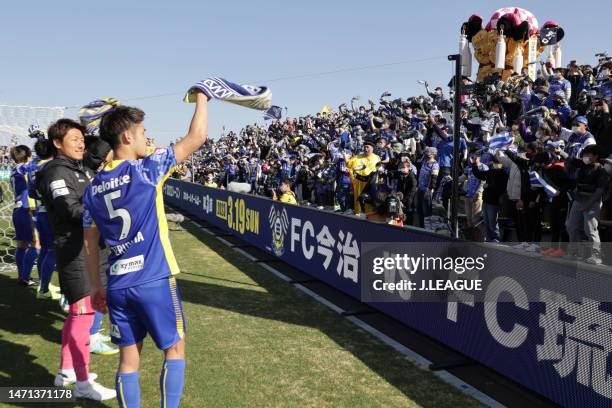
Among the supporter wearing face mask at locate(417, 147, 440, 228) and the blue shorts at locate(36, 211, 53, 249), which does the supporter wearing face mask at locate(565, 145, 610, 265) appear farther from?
the blue shorts at locate(36, 211, 53, 249)

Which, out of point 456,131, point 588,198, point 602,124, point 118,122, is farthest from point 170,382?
point 602,124

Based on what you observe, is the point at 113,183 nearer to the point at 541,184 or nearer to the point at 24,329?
the point at 24,329

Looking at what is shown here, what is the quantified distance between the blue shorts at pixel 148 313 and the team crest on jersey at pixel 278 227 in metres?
6.12

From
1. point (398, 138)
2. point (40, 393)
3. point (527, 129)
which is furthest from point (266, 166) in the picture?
point (40, 393)

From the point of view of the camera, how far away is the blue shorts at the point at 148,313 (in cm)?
271

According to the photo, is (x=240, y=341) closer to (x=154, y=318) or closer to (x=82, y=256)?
→ (x=82, y=256)

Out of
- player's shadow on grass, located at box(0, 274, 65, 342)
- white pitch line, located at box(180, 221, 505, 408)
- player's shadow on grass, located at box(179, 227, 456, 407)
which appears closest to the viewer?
white pitch line, located at box(180, 221, 505, 408)

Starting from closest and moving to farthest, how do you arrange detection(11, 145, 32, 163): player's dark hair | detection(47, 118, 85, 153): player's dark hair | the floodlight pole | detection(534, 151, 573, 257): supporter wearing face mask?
detection(47, 118, 85, 153): player's dark hair → the floodlight pole → detection(11, 145, 32, 163): player's dark hair → detection(534, 151, 573, 257): supporter wearing face mask

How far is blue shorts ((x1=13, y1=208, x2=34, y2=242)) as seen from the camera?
284 inches

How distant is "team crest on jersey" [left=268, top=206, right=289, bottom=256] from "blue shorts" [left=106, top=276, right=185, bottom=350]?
241 inches

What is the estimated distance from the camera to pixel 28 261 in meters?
7.38

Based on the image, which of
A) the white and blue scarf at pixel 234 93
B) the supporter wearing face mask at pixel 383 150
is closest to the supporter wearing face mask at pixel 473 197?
the supporter wearing face mask at pixel 383 150

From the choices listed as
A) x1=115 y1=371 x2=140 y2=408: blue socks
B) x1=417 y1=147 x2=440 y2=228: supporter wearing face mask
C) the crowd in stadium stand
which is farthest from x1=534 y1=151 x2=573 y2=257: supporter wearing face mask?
x1=115 y1=371 x2=140 y2=408: blue socks

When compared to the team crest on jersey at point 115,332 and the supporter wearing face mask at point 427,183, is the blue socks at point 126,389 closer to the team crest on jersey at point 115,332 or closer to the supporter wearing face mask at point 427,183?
the team crest on jersey at point 115,332
